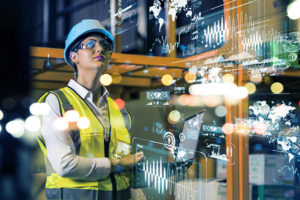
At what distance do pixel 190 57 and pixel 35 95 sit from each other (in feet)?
2.81

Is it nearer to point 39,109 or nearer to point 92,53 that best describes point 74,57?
point 92,53

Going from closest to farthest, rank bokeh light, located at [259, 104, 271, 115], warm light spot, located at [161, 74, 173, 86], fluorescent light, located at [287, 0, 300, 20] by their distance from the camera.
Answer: fluorescent light, located at [287, 0, 300, 20]
bokeh light, located at [259, 104, 271, 115]
warm light spot, located at [161, 74, 173, 86]

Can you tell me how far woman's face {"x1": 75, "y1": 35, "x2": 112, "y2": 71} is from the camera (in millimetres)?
1681

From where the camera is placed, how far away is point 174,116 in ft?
5.58

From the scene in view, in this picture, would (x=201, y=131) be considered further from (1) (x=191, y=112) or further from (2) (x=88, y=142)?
(2) (x=88, y=142)

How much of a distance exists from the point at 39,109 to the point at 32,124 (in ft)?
0.28

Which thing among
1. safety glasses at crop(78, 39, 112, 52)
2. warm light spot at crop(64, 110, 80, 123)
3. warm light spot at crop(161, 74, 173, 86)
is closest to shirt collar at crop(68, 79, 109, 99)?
warm light spot at crop(64, 110, 80, 123)

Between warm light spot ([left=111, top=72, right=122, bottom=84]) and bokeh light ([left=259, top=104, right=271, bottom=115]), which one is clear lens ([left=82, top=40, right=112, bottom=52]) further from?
bokeh light ([left=259, top=104, right=271, bottom=115])

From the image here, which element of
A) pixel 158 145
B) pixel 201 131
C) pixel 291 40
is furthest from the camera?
pixel 158 145

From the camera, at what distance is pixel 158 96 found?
1771mm

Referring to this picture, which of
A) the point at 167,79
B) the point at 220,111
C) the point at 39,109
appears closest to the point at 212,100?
the point at 220,111

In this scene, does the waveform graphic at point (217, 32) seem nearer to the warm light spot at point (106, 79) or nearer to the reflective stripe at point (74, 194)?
the warm light spot at point (106, 79)

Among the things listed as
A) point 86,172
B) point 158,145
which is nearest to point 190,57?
point 158,145

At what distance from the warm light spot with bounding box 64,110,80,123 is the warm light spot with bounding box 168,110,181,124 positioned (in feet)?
1.68
